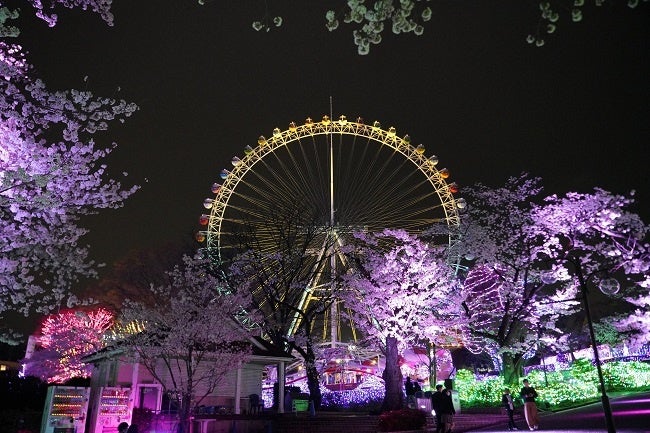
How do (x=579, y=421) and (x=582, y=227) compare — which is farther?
(x=582, y=227)

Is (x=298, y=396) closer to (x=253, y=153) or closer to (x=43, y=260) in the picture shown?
(x=253, y=153)

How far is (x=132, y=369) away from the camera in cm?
1944

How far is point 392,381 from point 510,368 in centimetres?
633

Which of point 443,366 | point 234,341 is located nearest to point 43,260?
point 234,341

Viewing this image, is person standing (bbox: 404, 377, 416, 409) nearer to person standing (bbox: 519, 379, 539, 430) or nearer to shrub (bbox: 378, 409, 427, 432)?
shrub (bbox: 378, 409, 427, 432)

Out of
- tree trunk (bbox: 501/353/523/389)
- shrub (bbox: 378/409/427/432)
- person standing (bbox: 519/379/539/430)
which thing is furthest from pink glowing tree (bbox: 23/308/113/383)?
person standing (bbox: 519/379/539/430)

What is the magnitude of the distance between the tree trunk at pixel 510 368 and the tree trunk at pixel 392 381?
541 cm

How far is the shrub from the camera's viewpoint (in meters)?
14.3

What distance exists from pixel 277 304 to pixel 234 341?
28.8 feet

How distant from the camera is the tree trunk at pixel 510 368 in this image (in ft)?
70.8

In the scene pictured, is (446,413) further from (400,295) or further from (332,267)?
(332,267)

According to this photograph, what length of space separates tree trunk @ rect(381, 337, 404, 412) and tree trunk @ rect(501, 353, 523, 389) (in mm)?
5413

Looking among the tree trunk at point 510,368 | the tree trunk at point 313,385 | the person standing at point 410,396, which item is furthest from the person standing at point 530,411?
the tree trunk at point 313,385

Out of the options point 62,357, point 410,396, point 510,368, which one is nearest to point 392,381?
point 410,396
